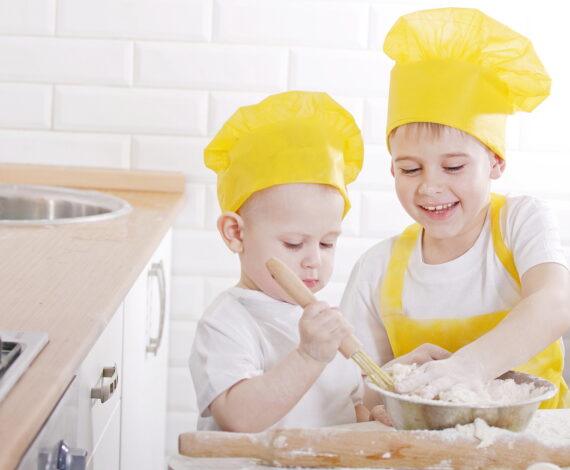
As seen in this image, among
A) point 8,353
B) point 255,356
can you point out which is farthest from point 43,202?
point 8,353

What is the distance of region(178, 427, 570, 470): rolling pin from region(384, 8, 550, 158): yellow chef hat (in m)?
0.62

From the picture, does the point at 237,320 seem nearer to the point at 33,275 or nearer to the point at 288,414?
the point at 288,414

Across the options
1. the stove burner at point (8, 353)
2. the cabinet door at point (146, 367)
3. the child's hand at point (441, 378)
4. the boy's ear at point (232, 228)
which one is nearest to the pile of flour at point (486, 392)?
the child's hand at point (441, 378)

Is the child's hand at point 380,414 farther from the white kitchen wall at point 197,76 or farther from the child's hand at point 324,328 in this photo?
the white kitchen wall at point 197,76

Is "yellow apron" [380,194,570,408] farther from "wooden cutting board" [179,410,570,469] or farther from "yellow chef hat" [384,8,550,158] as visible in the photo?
"wooden cutting board" [179,410,570,469]

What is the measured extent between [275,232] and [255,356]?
173 millimetres

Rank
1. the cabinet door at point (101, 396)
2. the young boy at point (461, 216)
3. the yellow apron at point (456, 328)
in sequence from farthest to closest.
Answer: the yellow apron at point (456, 328), the young boy at point (461, 216), the cabinet door at point (101, 396)

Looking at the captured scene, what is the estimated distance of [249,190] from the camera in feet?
4.00

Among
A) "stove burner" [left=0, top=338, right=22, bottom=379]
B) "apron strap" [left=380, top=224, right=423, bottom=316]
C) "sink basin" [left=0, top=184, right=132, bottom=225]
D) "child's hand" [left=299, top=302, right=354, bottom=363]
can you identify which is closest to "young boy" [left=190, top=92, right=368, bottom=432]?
"child's hand" [left=299, top=302, right=354, bottom=363]

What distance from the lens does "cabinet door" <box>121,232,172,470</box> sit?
1.54 m

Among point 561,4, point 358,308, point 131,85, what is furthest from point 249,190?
point 561,4

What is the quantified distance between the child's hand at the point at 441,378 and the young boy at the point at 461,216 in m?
0.13

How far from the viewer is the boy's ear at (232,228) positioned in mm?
1242

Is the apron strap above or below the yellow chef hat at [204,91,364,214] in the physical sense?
below
